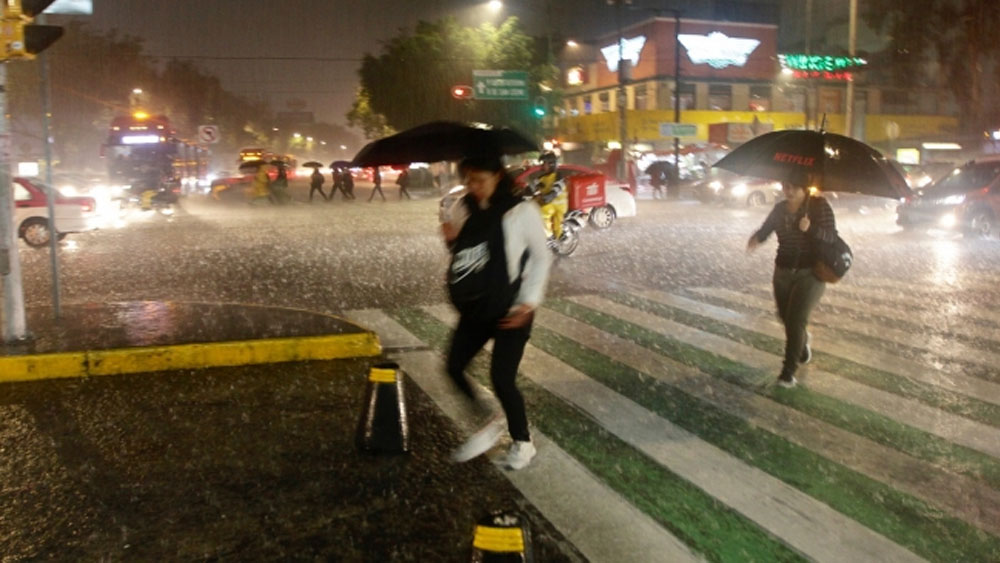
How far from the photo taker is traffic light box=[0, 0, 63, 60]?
24.2 ft

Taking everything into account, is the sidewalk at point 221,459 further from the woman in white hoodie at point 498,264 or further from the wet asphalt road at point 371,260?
the wet asphalt road at point 371,260

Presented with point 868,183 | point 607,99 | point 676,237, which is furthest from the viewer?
point 607,99

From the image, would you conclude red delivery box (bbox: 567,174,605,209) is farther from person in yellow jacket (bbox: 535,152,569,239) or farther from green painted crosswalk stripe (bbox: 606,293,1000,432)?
green painted crosswalk stripe (bbox: 606,293,1000,432)

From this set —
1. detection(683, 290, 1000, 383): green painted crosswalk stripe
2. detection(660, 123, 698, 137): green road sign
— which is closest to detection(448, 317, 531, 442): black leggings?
detection(683, 290, 1000, 383): green painted crosswalk stripe

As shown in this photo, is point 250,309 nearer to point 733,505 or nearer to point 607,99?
point 733,505

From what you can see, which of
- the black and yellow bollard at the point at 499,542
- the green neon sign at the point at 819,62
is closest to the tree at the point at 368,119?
the green neon sign at the point at 819,62

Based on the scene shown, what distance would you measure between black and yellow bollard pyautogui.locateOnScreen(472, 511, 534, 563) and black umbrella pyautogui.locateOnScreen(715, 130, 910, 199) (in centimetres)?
422

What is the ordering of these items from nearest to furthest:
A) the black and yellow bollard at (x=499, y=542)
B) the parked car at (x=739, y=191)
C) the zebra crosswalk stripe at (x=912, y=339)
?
the black and yellow bollard at (x=499, y=542) → the zebra crosswalk stripe at (x=912, y=339) → the parked car at (x=739, y=191)

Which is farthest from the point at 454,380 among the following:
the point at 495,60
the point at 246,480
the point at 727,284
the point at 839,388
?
the point at 495,60

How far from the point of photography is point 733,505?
4.66 metres

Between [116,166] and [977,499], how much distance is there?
34.6 metres

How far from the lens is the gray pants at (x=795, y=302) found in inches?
265

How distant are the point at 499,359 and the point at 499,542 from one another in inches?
80.9

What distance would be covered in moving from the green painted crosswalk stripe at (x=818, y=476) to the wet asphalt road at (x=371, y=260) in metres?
4.85
